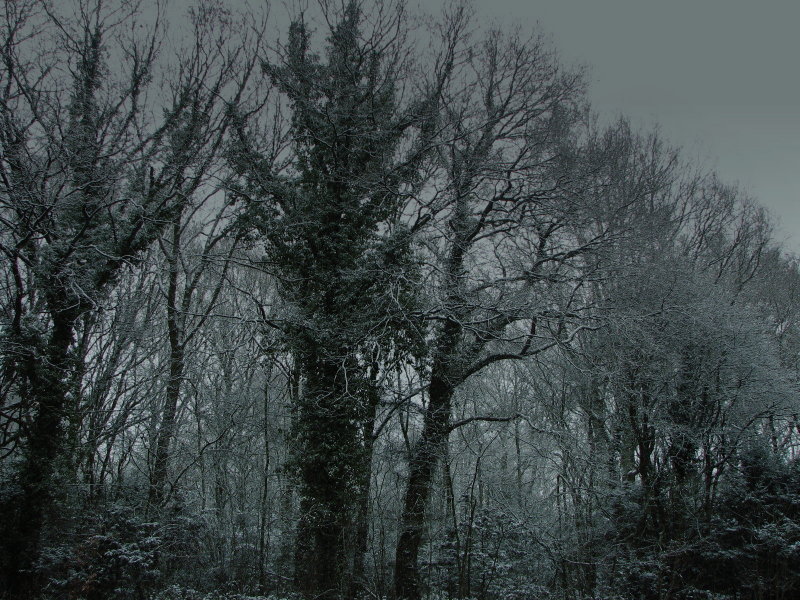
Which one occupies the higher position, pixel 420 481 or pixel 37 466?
pixel 37 466

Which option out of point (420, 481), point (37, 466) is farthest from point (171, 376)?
point (420, 481)

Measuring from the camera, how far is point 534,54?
426 inches

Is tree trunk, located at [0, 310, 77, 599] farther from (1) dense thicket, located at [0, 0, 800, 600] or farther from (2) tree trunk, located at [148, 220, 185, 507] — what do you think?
(2) tree trunk, located at [148, 220, 185, 507]

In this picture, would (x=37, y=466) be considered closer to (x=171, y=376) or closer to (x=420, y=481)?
(x=171, y=376)

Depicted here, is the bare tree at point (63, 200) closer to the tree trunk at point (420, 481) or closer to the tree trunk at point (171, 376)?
the tree trunk at point (171, 376)

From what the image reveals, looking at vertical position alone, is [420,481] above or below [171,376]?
below

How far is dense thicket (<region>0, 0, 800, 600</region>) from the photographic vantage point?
8.37m

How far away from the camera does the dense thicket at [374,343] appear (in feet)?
27.5

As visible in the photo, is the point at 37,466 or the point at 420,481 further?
the point at 420,481

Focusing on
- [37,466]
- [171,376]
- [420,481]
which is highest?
[171,376]

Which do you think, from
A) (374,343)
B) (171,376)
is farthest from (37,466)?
(374,343)

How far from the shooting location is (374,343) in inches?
375

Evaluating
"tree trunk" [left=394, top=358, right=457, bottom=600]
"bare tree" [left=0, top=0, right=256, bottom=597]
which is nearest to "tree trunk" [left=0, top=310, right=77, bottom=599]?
"bare tree" [left=0, top=0, right=256, bottom=597]

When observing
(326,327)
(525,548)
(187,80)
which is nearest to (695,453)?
(525,548)
